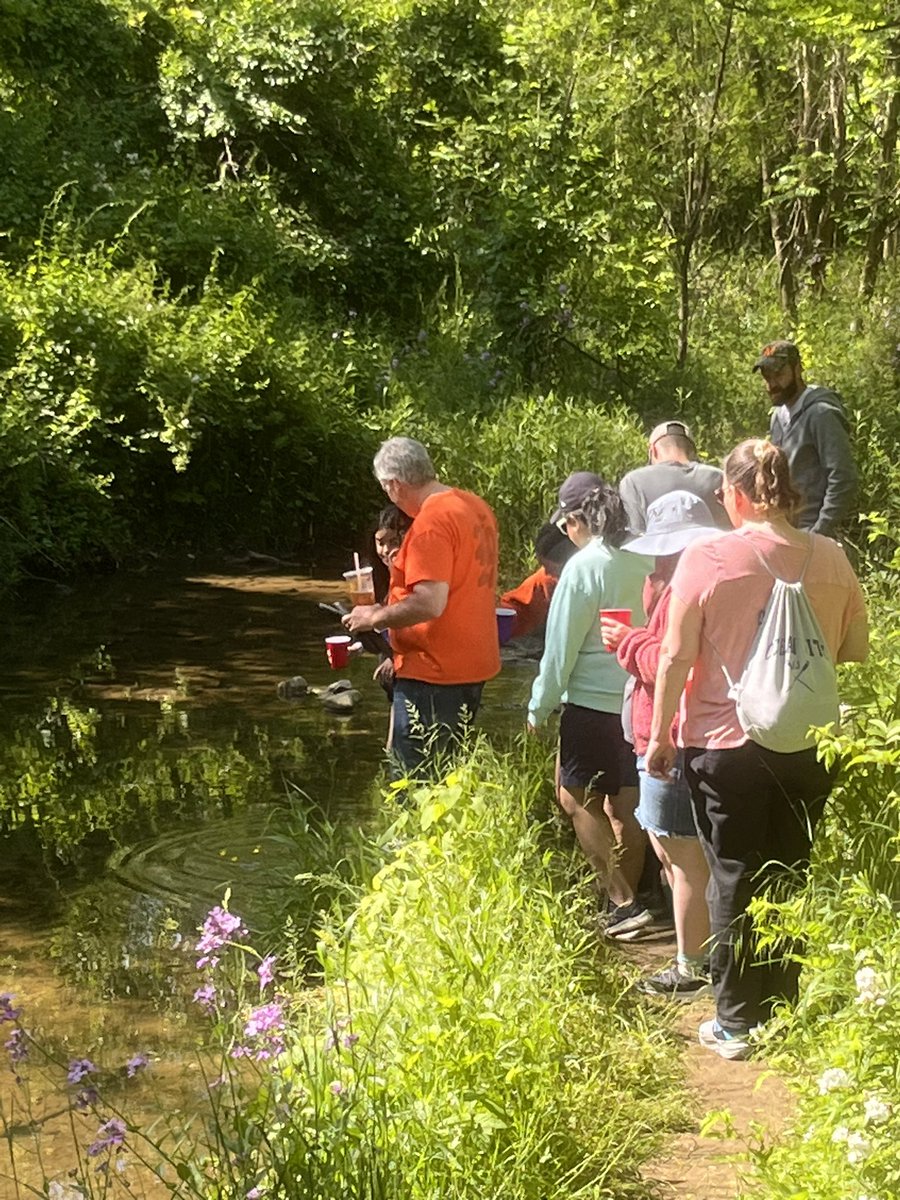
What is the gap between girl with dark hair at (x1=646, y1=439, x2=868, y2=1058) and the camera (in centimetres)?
432

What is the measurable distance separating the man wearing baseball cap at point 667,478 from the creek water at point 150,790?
5.88 feet

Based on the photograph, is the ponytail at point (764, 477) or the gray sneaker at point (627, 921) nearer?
the ponytail at point (764, 477)

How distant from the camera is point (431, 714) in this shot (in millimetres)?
6035

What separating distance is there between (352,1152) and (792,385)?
4.69 meters

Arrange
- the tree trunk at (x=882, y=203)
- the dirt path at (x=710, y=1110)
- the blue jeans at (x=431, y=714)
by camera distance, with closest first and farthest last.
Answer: the dirt path at (x=710, y=1110) < the blue jeans at (x=431, y=714) < the tree trunk at (x=882, y=203)

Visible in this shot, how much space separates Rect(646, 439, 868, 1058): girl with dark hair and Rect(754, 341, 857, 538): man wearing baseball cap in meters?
2.37

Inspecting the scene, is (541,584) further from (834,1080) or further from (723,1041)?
(834,1080)

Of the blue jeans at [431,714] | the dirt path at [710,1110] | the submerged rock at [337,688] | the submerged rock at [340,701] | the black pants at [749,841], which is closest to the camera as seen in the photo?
the dirt path at [710,1110]

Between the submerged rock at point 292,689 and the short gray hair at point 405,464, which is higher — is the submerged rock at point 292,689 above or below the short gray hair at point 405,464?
below

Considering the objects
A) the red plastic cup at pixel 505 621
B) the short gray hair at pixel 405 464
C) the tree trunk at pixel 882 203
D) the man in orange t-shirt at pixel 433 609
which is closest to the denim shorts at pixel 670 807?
the man in orange t-shirt at pixel 433 609

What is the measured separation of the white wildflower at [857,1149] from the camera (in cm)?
275

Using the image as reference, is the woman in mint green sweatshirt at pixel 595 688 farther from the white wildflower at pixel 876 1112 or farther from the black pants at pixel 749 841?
the white wildflower at pixel 876 1112

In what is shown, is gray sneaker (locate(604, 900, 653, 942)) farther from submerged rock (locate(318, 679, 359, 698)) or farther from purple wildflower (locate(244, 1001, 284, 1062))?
submerged rock (locate(318, 679, 359, 698))

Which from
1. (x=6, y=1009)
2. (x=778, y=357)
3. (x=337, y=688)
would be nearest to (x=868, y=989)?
(x=6, y=1009)
